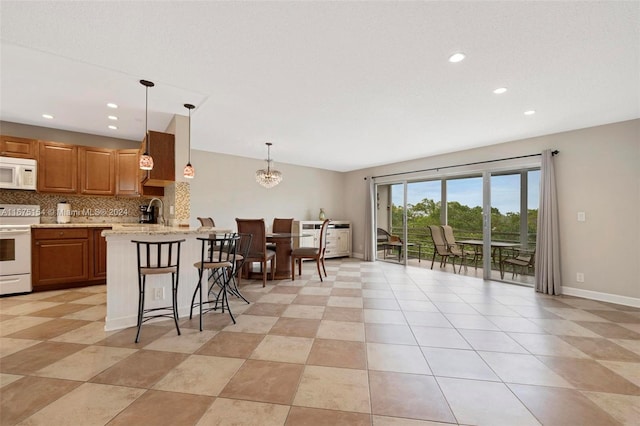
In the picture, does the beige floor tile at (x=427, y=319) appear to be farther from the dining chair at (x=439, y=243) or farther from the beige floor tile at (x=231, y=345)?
the dining chair at (x=439, y=243)

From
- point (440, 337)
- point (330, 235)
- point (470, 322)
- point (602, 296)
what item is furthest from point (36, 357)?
point (602, 296)

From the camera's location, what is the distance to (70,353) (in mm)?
2236

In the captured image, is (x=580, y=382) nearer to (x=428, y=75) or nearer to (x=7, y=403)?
(x=428, y=75)

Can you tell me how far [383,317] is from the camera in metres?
3.11

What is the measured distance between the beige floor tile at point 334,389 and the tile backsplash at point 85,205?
15.4 ft

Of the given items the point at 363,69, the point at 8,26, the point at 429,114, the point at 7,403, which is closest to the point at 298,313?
the point at 7,403

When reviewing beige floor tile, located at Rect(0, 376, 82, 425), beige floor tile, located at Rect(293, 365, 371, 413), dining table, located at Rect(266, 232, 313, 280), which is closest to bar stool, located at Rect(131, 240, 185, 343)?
beige floor tile, located at Rect(0, 376, 82, 425)

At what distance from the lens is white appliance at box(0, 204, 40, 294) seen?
3.67m

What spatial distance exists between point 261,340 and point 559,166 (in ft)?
16.2

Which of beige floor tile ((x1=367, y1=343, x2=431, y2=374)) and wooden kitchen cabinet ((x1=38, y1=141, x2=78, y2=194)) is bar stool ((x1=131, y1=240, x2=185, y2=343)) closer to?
beige floor tile ((x1=367, y1=343, x2=431, y2=374))

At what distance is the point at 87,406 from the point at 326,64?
2.95 metres

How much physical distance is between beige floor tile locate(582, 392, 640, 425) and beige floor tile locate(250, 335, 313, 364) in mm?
1920

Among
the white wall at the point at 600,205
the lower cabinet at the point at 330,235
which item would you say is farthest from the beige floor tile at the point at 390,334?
the lower cabinet at the point at 330,235

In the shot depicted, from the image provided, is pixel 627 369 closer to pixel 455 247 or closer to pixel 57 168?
pixel 455 247
